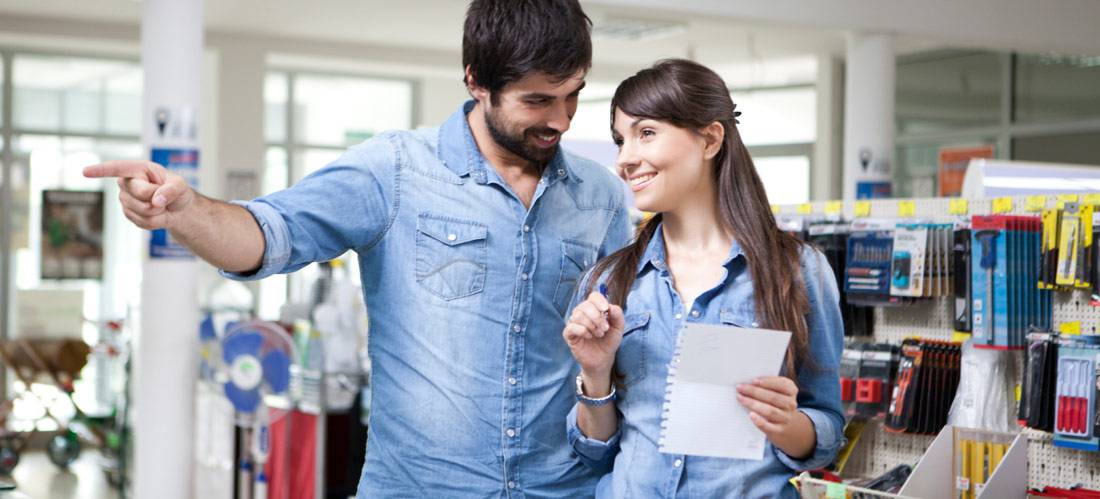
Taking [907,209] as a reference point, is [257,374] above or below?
below

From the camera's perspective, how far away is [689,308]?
6.57ft

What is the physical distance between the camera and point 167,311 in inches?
265

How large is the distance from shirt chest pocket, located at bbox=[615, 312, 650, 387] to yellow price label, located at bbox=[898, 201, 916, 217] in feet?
7.13

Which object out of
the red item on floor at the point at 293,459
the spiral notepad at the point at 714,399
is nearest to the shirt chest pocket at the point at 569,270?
the spiral notepad at the point at 714,399

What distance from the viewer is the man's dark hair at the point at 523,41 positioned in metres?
2.08

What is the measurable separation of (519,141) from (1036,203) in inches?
76.7

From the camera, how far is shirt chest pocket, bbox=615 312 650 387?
2.00 meters

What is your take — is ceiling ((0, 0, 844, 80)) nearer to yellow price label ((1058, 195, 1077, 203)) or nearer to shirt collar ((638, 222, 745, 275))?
yellow price label ((1058, 195, 1077, 203))

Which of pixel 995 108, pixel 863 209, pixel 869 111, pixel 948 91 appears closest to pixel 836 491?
pixel 863 209

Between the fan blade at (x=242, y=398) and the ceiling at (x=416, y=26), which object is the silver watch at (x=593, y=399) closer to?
the fan blade at (x=242, y=398)

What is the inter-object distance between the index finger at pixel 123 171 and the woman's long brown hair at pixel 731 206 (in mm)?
761

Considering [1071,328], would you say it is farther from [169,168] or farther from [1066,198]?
[169,168]

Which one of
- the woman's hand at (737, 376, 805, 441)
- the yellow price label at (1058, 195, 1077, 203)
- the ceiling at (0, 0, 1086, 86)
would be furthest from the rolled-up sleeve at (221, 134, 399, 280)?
the ceiling at (0, 0, 1086, 86)

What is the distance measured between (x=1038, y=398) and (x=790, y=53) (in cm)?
948
